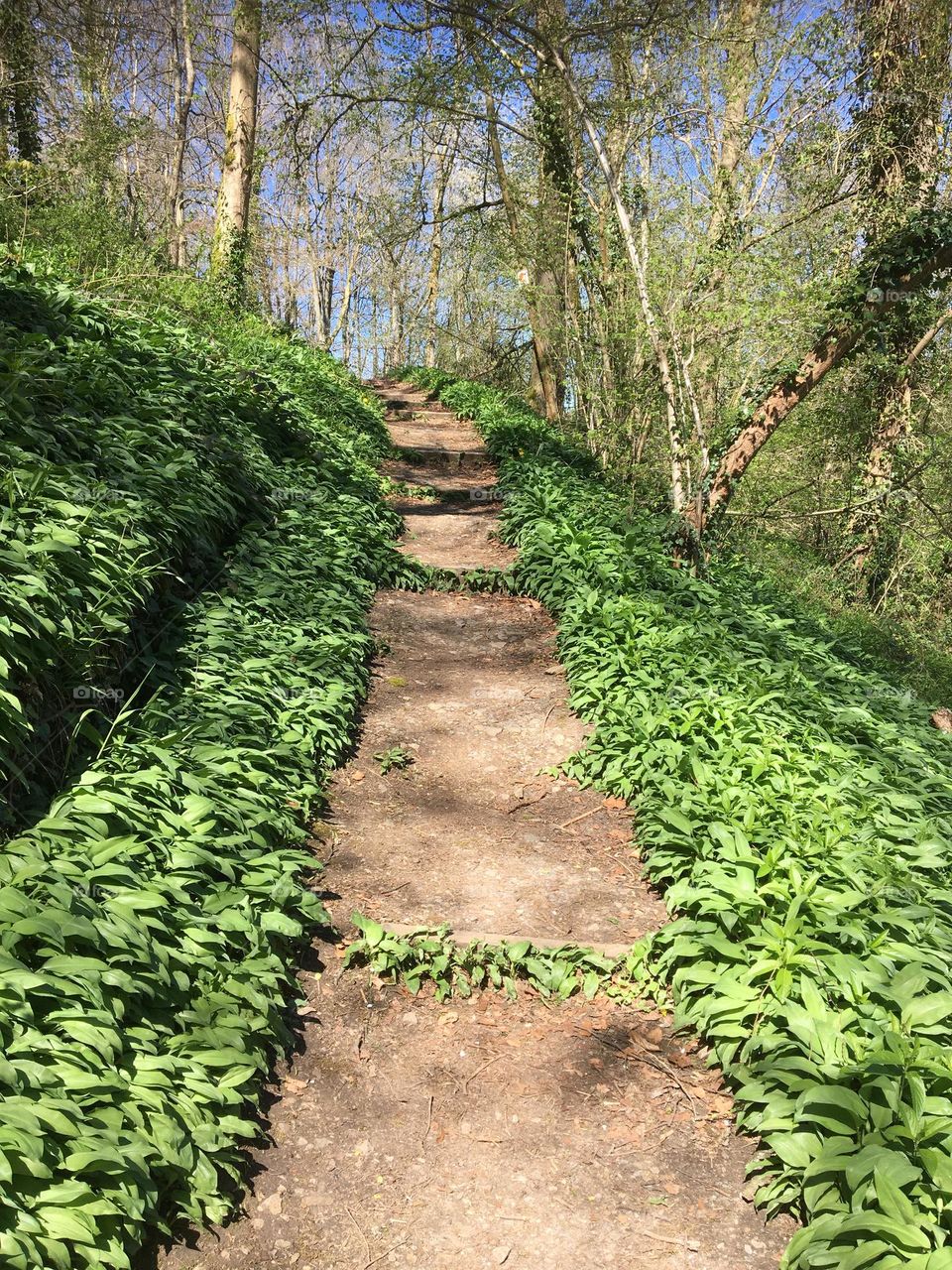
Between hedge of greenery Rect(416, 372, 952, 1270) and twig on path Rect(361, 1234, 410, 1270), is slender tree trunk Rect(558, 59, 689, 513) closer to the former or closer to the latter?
hedge of greenery Rect(416, 372, 952, 1270)

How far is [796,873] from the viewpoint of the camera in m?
3.62

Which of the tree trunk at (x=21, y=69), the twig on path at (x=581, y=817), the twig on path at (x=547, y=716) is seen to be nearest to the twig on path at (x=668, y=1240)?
the twig on path at (x=581, y=817)

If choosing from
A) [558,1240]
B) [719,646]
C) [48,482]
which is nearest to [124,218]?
[48,482]

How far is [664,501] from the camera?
9.74 metres

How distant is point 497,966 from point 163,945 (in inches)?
56.9

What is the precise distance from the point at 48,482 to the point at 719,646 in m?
4.33

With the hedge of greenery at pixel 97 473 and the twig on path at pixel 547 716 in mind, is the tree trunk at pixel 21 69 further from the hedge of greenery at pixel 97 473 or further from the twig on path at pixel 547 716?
the twig on path at pixel 547 716

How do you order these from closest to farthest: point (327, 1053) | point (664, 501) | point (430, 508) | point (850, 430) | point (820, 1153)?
1. point (820, 1153)
2. point (327, 1053)
3. point (664, 501)
4. point (430, 508)
5. point (850, 430)

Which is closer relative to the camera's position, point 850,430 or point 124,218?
point 124,218

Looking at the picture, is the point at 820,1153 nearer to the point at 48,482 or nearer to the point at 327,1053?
the point at 327,1053

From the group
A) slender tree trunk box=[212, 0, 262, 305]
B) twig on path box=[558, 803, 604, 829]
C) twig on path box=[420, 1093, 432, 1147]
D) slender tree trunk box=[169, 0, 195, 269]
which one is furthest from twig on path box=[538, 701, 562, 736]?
slender tree trunk box=[169, 0, 195, 269]

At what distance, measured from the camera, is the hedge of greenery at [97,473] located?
3539mm

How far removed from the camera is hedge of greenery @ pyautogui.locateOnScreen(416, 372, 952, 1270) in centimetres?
260

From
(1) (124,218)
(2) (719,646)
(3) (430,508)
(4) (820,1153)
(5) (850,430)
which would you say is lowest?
(4) (820,1153)
